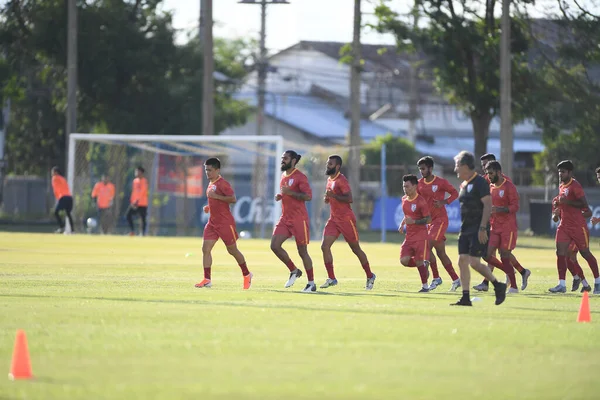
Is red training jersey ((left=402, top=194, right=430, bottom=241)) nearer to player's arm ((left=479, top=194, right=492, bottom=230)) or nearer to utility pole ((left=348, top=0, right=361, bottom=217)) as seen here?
player's arm ((left=479, top=194, right=492, bottom=230))

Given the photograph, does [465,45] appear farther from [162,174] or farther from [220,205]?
[220,205]

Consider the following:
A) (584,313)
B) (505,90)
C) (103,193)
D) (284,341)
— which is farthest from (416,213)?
(103,193)

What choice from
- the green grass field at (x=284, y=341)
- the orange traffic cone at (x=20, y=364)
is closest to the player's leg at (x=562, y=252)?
the green grass field at (x=284, y=341)

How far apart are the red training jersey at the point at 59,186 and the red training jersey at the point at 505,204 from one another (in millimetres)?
21353

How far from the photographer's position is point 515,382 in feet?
32.4

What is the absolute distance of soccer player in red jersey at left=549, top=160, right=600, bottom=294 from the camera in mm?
20391

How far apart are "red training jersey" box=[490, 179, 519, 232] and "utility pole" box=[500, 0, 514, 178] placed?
21307 mm

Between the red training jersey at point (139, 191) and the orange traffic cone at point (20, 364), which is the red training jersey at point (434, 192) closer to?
the orange traffic cone at point (20, 364)

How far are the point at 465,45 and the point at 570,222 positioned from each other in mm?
27555

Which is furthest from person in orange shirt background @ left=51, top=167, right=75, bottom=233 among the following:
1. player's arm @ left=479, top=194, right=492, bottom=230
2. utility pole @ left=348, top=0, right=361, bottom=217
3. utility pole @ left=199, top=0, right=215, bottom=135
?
player's arm @ left=479, top=194, right=492, bottom=230

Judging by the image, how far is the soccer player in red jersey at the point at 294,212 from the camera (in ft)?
61.8

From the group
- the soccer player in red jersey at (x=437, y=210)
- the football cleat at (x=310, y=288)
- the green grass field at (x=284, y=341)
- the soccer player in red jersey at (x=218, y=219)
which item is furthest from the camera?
the soccer player in red jersey at (x=437, y=210)

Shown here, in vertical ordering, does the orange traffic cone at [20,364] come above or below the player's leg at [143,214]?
below

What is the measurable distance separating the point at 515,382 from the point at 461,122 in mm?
96214
